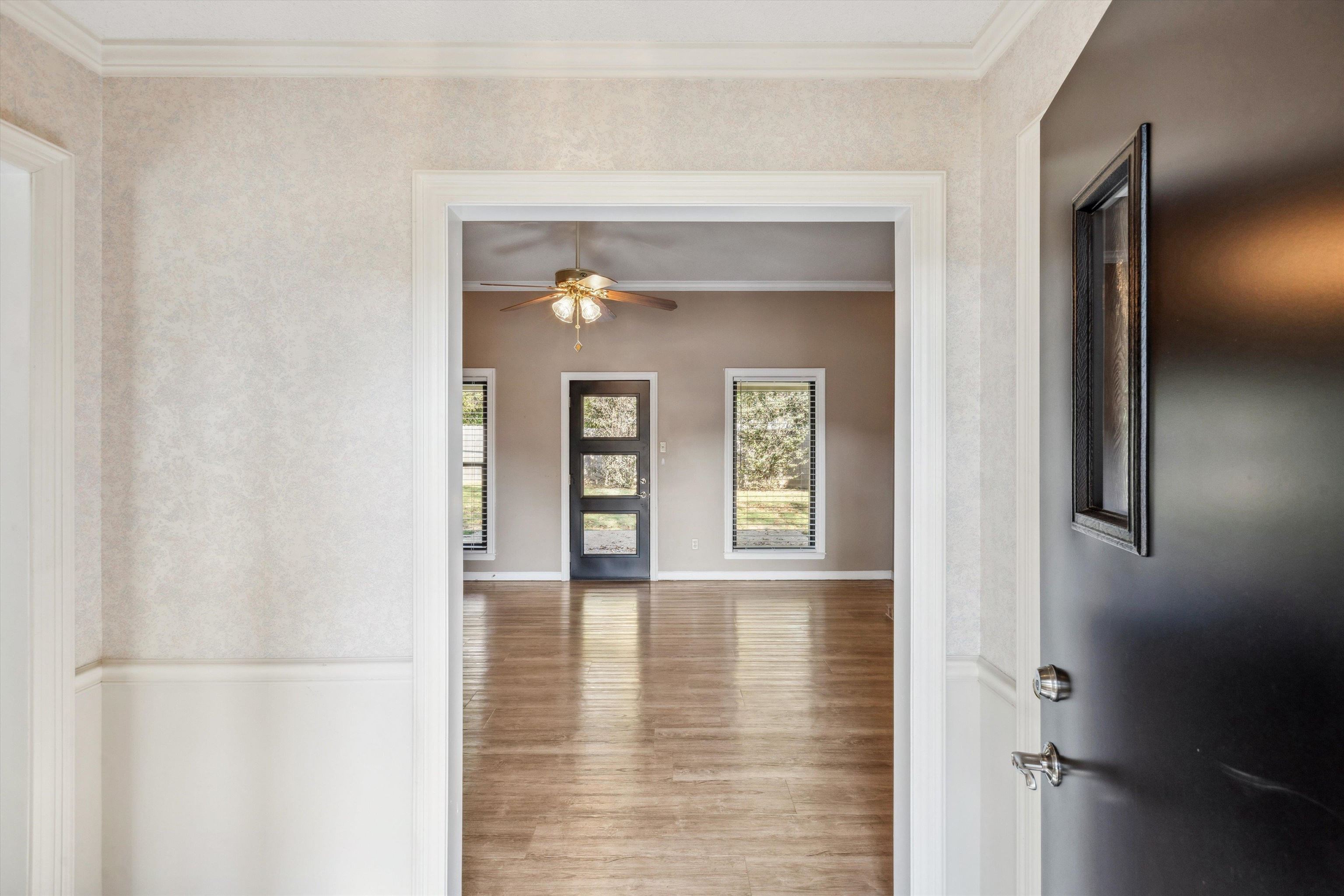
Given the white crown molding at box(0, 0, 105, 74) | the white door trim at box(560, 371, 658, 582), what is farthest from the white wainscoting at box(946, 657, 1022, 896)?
the white door trim at box(560, 371, 658, 582)

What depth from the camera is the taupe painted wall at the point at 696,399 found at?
666 cm

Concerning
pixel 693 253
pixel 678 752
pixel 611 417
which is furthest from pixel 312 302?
pixel 611 417

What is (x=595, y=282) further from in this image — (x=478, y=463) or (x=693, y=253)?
(x=478, y=463)

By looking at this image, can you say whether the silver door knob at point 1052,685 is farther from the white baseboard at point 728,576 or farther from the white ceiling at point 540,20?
the white baseboard at point 728,576

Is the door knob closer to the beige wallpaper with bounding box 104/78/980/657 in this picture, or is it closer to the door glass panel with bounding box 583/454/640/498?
the beige wallpaper with bounding box 104/78/980/657

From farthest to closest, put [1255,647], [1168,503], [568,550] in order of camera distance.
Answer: [568,550] < [1168,503] < [1255,647]

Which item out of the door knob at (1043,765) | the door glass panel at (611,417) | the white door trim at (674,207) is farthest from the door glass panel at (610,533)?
the door knob at (1043,765)

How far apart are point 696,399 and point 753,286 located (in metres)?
1.24

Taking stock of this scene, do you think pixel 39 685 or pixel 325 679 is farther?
pixel 325 679

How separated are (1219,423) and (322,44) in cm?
216

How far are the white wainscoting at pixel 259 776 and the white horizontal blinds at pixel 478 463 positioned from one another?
4.91 metres

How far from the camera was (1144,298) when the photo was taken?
33.3 inches

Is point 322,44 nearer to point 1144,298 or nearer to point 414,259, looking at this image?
point 414,259

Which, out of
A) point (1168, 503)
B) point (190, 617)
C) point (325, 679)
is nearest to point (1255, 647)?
point (1168, 503)
